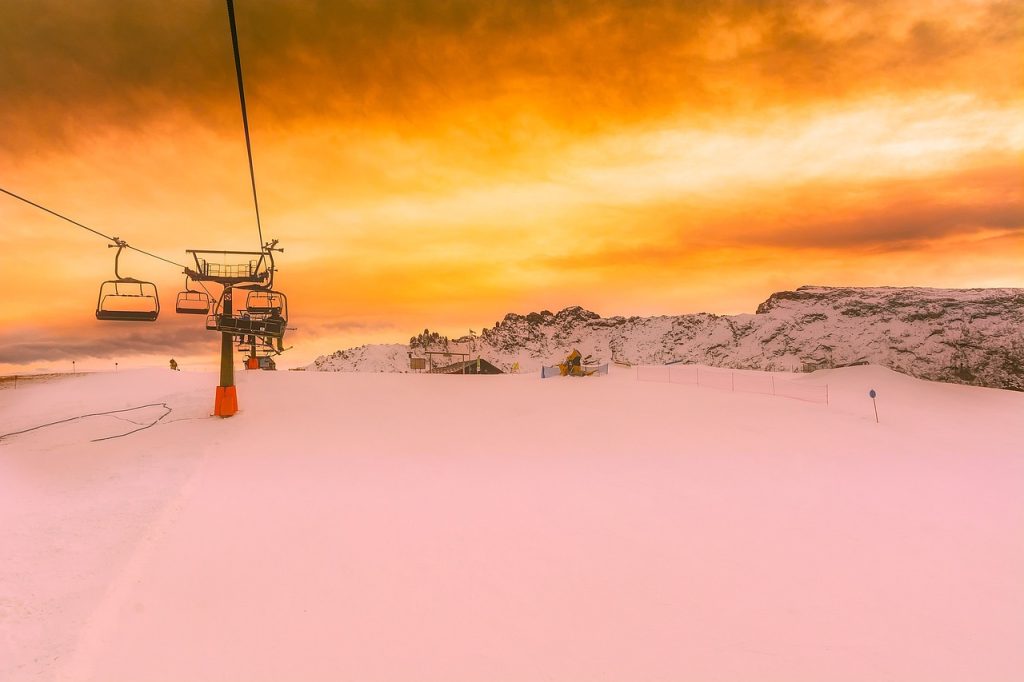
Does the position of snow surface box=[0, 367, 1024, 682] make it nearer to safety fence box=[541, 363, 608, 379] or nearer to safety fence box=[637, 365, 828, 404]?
safety fence box=[637, 365, 828, 404]

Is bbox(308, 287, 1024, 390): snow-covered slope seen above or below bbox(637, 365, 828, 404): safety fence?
above

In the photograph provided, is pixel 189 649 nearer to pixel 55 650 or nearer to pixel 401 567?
pixel 55 650

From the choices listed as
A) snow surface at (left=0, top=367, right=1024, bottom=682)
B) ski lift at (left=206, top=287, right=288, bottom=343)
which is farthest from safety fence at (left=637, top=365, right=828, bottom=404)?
ski lift at (left=206, top=287, right=288, bottom=343)

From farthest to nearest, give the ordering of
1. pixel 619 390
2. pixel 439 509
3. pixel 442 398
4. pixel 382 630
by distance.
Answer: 1. pixel 619 390
2. pixel 442 398
3. pixel 439 509
4. pixel 382 630

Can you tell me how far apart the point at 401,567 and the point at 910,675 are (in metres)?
8.24

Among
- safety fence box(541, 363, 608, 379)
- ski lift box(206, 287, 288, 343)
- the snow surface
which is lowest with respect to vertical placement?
the snow surface

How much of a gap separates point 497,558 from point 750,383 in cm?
4504

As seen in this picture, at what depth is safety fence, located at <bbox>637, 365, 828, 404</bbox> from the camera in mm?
38719

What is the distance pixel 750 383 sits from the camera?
48031 mm

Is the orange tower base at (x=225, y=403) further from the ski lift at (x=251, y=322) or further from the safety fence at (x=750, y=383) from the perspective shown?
the safety fence at (x=750, y=383)

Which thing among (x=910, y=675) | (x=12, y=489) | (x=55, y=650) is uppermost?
(x=12, y=489)

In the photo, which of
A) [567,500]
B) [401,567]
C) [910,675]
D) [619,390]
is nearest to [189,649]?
[401,567]

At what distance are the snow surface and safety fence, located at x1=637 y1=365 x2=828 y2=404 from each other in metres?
18.3

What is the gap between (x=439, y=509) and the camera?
12.1 metres
